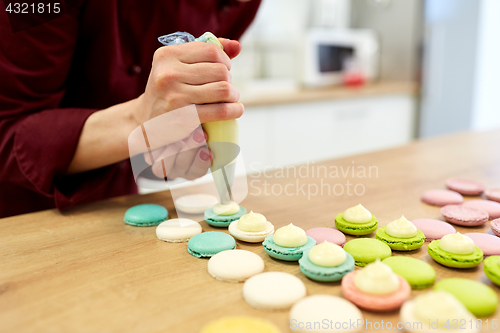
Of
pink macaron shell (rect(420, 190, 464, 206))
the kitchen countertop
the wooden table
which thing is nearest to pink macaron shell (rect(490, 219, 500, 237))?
the wooden table

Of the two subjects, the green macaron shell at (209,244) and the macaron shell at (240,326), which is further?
the green macaron shell at (209,244)

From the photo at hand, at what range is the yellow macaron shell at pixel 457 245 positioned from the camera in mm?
575

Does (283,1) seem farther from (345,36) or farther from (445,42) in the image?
(445,42)

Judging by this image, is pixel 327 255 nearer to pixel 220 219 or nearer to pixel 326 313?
pixel 326 313

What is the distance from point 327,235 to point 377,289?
19 centimetres

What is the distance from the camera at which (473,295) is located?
1.56 ft

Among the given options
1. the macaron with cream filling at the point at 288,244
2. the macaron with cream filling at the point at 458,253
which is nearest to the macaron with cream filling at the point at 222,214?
the macaron with cream filling at the point at 288,244

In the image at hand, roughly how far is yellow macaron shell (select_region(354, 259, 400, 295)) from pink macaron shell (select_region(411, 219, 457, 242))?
0.67 ft

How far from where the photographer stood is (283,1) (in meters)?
2.93

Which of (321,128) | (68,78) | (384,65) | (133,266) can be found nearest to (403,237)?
(133,266)

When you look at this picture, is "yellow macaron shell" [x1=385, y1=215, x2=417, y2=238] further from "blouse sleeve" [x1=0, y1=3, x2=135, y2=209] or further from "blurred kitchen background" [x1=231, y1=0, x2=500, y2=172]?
"blurred kitchen background" [x1=231, y1=0, x2=500, y2=172]

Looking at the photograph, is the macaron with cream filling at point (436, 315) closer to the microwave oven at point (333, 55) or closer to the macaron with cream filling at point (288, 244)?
the macaron with cream filling at point (288, 244)

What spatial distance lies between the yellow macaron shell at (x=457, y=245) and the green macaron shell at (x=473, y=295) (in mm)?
75

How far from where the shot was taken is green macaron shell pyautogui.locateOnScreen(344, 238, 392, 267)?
1.92ft
